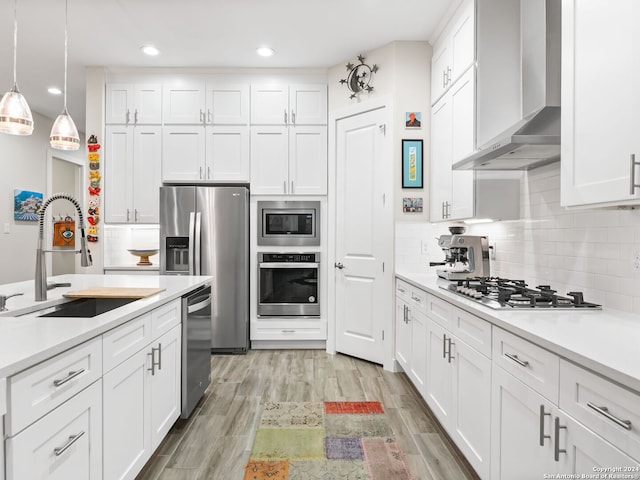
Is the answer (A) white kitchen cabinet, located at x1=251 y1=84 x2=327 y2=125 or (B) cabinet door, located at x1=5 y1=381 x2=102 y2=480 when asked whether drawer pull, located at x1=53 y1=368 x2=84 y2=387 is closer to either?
(B) cabinet door, located at x1=5 y1=381 x2=102 y2=480

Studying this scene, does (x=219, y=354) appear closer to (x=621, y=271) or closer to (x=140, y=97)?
(x=140, y=97)

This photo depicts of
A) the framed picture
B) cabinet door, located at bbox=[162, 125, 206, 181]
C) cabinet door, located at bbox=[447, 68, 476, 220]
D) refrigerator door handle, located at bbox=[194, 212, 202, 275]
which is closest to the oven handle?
refrigerator door handle, located at bbox=[194, 212, 202, 275]

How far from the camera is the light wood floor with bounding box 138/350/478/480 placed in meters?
2.04

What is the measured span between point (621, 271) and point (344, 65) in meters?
3.12

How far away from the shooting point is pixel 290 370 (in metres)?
3.52

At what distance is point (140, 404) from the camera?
5.83 feet

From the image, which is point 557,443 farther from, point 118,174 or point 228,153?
point 118,174

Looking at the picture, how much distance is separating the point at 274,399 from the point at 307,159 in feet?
7.75

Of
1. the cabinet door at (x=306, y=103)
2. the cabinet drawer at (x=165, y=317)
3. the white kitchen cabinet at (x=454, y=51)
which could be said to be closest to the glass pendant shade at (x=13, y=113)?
the cabinet drawer at (x=165, y=317)

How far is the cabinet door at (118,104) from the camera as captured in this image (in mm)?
4105

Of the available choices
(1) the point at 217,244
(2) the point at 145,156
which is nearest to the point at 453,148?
(1) the point at 217,244

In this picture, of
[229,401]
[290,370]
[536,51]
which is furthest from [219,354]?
[536,51]

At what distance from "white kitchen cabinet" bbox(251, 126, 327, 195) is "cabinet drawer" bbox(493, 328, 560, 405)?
277 cm

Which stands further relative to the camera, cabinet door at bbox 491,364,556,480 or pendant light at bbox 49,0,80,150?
pendant light at bbox 49,0,80,150
